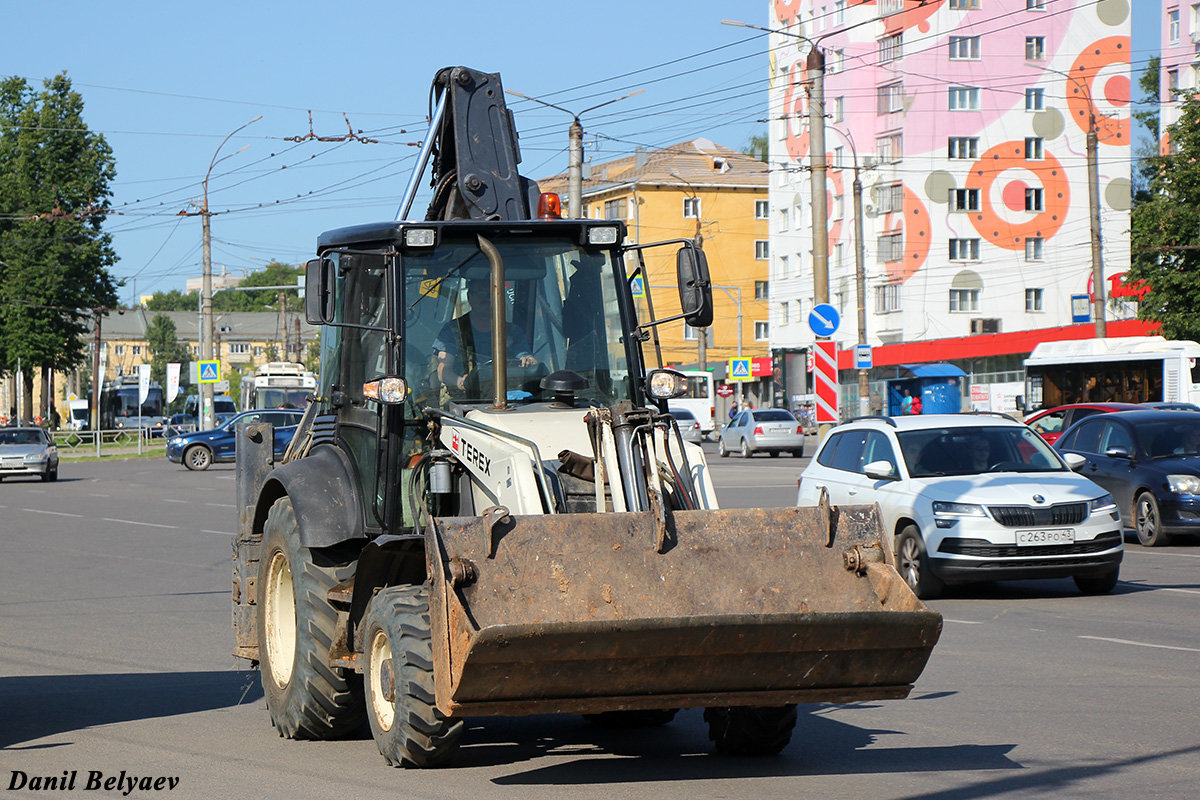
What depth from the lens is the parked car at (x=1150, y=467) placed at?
18.5m

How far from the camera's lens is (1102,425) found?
65.9ft

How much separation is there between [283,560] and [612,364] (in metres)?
2.04

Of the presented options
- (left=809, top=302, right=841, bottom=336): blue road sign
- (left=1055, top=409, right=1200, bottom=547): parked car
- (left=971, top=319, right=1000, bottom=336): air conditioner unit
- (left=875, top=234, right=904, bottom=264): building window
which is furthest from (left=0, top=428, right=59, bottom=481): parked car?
(left=971, top=319, right=1000, bottom=336): air conditioner unit

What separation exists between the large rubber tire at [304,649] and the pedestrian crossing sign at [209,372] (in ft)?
140

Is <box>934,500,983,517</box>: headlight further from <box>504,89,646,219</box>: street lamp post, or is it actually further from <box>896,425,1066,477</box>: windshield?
<box>504,89,646,219</box>: street lamp post

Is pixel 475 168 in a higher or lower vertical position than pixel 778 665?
higher

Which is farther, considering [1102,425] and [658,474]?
[1102,425]

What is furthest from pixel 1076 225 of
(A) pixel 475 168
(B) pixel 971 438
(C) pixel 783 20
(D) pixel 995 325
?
(A) pixel 475 168

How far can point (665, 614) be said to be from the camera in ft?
19.9

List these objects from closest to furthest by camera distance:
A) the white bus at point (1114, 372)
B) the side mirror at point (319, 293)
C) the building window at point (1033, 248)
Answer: the side mirror at point (319, 293), the white bus at point (1114, 372), the building window at point (1033, 248)

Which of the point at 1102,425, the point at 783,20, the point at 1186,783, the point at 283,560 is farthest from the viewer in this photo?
the point at 783,20

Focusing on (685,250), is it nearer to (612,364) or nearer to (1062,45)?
(612,364)

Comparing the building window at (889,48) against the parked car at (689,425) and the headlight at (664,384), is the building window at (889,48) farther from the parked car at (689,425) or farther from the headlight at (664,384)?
the headlight at (664,384)

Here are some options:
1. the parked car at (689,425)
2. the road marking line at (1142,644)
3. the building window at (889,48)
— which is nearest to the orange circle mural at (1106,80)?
the building window at (889,48)
